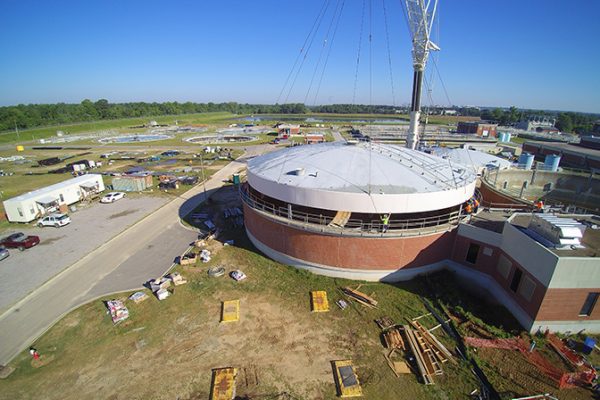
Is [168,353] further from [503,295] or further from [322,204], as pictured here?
[503,295]

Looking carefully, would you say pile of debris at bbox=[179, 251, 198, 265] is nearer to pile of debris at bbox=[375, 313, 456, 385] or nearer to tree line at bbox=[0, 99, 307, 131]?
pile of debris at bbox=[375, 313, 456, 385]

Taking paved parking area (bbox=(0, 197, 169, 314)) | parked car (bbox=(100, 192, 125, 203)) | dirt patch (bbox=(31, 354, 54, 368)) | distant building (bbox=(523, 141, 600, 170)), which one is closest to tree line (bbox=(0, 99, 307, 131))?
parked car (bbox=(100, 192, 125, 203))

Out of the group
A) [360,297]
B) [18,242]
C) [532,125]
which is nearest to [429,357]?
[360,297]

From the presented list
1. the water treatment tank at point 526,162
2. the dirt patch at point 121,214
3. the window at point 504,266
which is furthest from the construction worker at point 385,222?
the water treatment tank at point 526,162

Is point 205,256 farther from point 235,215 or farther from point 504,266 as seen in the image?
point 504,266

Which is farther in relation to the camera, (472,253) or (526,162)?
(526,162)

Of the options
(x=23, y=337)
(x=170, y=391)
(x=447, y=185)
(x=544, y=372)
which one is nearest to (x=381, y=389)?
(x=544, y=372)
